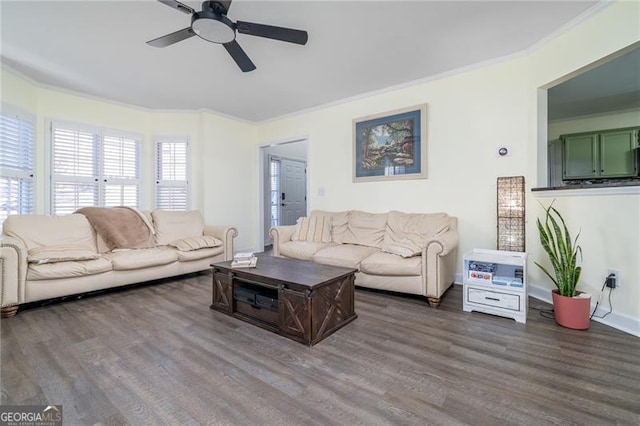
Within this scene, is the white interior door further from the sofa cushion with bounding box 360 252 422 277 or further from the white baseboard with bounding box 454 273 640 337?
the white baseboard with bounding box 454 273 640 337

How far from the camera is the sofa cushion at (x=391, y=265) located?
2789 mm

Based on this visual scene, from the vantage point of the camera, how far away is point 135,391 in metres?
1.51

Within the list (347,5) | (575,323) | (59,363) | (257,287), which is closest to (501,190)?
(575,323)

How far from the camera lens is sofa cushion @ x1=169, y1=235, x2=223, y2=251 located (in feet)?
12.1

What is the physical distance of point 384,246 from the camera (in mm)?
3350

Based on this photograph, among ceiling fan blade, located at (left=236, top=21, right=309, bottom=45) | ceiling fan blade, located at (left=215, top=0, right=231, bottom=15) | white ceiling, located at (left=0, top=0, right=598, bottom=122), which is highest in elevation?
white ceiling, located at (left=0, top=0, right=598, bottom=122)

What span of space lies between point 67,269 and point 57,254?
0.21m

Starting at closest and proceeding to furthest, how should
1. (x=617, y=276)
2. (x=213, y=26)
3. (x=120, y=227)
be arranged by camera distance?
(x=213, y=26) < (x=617, y=276) < (x=120, y=227)

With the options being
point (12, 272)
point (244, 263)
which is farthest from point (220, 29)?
point (12, 272)

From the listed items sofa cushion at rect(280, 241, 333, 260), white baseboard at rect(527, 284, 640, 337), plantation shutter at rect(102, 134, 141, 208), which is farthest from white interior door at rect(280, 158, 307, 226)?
white baseboard at rect(527, 284, 640, 337)

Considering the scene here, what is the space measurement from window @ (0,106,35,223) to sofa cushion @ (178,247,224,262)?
6.66ft

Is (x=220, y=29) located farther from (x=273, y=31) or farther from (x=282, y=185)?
(x=282, y=185)

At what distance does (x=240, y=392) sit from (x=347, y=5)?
9.35 ft

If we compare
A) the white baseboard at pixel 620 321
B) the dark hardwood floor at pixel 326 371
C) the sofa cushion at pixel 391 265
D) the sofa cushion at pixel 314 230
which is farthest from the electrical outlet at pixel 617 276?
the sofa cushion at pixel 314 230
